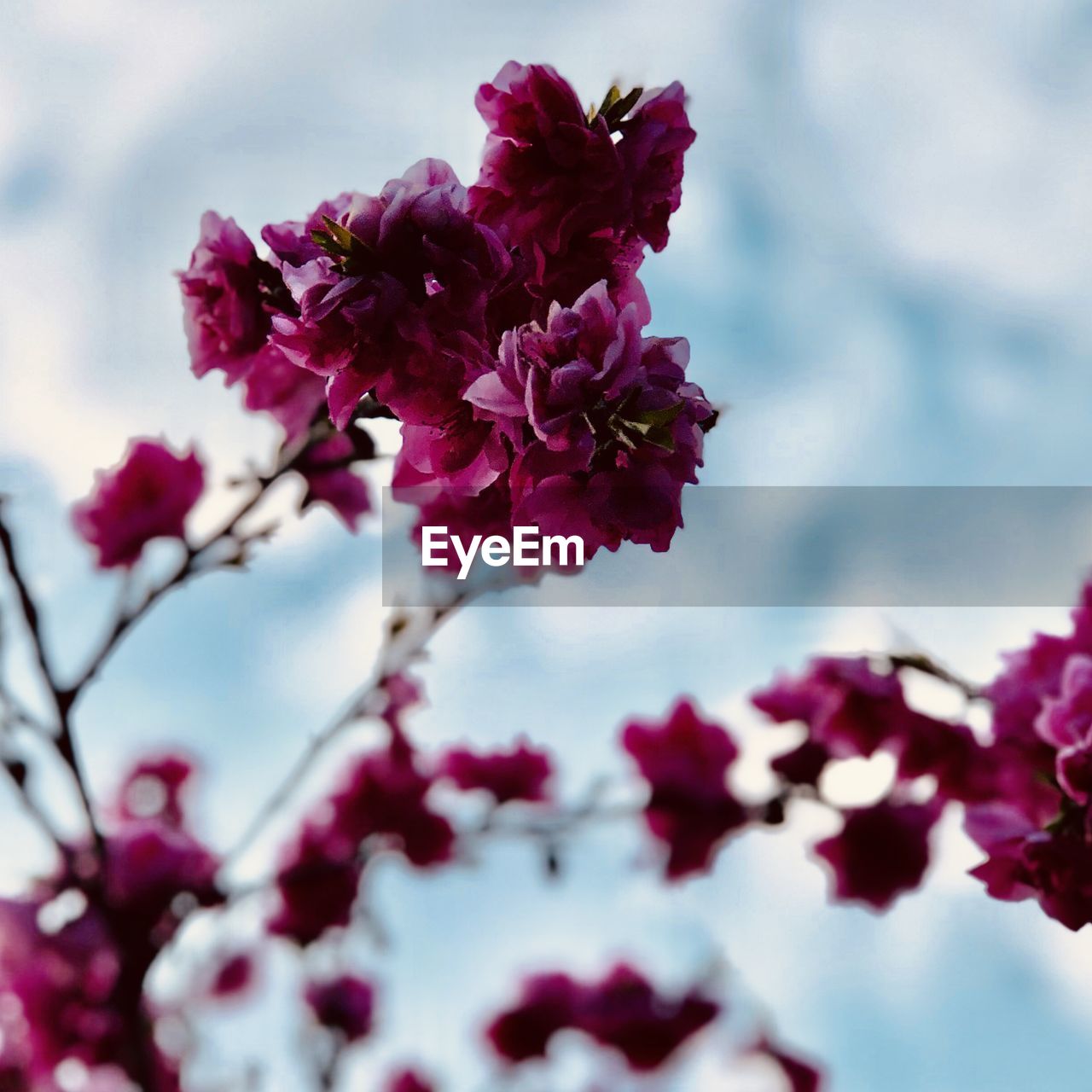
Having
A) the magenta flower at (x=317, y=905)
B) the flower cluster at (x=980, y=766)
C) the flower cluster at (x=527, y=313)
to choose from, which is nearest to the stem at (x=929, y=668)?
the flower cluster at (x=980, y=766)

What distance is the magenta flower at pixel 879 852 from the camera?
2.51 m

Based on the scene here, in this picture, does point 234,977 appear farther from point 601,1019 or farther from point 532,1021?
point 601,1019

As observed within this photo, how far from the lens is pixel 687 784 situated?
8.87 ft

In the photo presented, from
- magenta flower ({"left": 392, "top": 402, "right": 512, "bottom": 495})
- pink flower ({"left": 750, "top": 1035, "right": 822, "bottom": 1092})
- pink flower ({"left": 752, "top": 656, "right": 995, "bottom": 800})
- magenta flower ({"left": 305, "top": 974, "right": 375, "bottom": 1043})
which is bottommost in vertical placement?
pink flower ({"left": 750, "top": 1035, "right": 822, "bottom": 1092})

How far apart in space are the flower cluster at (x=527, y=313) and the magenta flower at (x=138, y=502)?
48.4 inches

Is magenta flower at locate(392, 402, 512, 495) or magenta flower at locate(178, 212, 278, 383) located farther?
magenta flower at locate(178, 212, 278, 383)

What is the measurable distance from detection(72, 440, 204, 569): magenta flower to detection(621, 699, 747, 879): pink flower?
1414 millimetres

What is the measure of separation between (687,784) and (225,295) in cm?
199

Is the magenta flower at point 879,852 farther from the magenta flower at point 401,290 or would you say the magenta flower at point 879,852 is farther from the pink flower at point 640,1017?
the magenta flower at point 401,290

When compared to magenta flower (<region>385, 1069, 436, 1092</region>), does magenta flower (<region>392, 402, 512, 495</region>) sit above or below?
above

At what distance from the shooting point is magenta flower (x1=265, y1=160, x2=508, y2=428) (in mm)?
863

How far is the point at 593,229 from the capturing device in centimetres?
95

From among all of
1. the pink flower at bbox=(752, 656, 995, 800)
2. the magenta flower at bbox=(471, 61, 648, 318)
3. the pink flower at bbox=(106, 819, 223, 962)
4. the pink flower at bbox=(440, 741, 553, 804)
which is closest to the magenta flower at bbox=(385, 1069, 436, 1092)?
the pink flower at bbox=(440, 741, 553, 804)

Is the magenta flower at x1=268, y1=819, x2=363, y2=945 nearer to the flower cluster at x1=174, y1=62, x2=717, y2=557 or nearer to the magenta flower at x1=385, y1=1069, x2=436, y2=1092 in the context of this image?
the magenta flower at x1=385, y1=1069, x2=436, y2=1092
